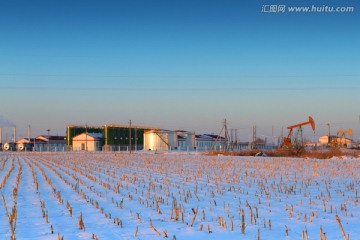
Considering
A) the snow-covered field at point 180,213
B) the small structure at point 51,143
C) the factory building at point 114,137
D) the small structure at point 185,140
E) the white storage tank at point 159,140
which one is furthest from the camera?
the small structure at point 51,143

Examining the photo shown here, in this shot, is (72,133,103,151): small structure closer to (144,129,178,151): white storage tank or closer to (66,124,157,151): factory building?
(66,124,157,151): factory building

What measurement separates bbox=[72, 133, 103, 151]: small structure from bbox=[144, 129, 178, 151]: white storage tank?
8836mm

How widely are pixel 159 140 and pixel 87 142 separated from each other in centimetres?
1340

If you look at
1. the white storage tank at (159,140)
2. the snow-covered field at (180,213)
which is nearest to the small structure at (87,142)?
the white storage tank at (159,140)

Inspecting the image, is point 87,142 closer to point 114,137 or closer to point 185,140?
point 114,137

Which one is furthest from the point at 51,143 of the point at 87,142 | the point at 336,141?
the point at 336,141

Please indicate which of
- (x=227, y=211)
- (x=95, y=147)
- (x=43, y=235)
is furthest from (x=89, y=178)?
(x=95, y=147)

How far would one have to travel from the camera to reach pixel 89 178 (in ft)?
51.0

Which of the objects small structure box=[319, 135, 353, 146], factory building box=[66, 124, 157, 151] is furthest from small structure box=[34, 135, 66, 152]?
small structure box=[319, 135, 353, 146]

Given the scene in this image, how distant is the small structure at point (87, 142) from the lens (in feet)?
250

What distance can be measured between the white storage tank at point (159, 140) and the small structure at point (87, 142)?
8836 mm

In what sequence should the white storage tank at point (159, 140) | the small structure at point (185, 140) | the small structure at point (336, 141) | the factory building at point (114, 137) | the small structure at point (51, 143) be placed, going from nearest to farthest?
the small structure at point (336, 141)
the white storage tank at point (159, 140)
the factory building at point (114, 137)
the small structure at point (185, 140)
the small structure at point (51, 143)

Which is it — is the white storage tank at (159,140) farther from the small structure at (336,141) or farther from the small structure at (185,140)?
the small structure at (336,141)

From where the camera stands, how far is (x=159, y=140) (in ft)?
242
